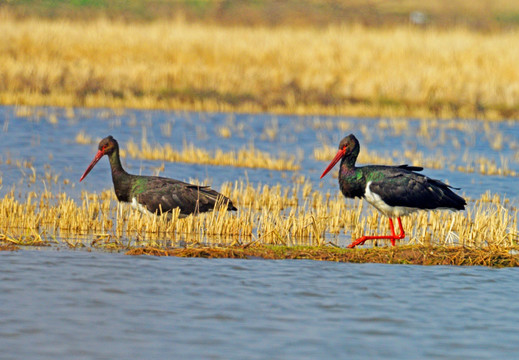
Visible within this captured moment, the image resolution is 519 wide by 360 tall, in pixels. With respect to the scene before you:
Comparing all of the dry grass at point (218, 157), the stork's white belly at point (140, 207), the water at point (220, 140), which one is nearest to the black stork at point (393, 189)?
the stork's white belly at point (140, 207)

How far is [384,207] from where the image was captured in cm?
1144

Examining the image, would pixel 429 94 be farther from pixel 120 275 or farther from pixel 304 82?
pixel 120 275

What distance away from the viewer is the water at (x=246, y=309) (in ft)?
22.3

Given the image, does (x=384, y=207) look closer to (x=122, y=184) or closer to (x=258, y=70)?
(x=122, y=184)

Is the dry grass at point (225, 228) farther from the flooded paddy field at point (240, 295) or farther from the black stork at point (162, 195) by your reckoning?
the black stork at point (162, 195)

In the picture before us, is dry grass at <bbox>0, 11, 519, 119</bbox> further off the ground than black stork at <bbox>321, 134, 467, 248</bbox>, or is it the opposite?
dry grass at <bbox>0, 11, 519, 119</bbox>

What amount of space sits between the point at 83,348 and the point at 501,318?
3.51 meters

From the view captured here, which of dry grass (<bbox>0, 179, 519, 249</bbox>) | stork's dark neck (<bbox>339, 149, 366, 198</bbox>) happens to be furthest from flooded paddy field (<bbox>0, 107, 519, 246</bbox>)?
stork's dark neck (<bbox>339, 149, 366, 198</bbox>)

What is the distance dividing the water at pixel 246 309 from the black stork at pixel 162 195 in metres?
1.77

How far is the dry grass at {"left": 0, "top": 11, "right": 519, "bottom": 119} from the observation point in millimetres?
30812

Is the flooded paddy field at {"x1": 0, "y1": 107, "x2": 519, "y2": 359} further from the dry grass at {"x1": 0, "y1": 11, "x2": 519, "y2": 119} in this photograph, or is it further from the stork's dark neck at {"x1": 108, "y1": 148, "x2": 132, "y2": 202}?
the dry grass at {"x1": 0, "y1": 11, "x2": 519, "y2": 119}

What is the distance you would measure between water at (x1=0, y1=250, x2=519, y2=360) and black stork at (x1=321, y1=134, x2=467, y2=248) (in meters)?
1.50

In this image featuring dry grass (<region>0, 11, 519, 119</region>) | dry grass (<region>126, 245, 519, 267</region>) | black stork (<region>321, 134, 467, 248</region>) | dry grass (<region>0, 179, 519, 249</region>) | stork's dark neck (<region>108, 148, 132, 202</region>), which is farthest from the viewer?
dry grass (<region>0, 11, 519, 119</region>)

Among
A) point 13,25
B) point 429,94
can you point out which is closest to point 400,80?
point 429,94
